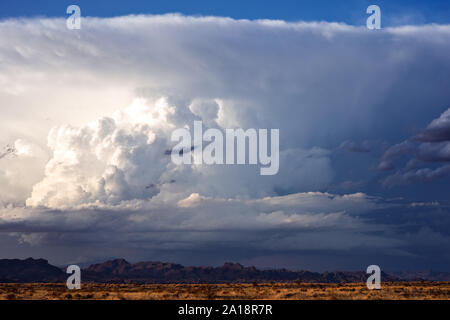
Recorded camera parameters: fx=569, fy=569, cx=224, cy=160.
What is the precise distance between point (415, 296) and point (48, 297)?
140ft

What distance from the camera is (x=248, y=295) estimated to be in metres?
66.6
